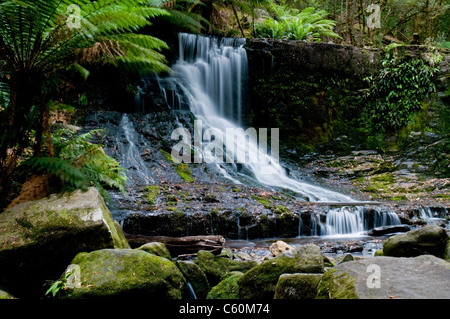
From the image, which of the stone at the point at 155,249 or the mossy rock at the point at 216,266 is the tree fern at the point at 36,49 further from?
the mossy rock at the point at 216,266

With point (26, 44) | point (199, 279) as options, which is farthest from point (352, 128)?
point (26, 44)

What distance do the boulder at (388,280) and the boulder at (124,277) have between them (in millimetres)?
1131

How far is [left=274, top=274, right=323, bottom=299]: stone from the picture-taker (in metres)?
2.10

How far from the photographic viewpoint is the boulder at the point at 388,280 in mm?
1541

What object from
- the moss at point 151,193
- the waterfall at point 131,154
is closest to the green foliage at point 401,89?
the waterfall at point 131,154

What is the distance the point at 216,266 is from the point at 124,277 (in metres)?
1.13

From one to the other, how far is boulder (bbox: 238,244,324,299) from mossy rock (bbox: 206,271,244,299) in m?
0.07

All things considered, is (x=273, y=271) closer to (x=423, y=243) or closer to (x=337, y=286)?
(x=337, y=286)

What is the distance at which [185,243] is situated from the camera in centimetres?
367

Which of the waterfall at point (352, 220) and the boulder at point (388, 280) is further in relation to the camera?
the waterfall at point (352, 220)

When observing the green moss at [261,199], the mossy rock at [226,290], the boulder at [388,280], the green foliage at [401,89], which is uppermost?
the green foliage at [401,89]

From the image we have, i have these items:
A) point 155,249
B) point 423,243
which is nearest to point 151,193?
point 155,249

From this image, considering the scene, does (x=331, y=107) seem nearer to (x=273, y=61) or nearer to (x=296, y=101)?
(x=296, y=101)

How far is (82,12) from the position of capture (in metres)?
3.00
